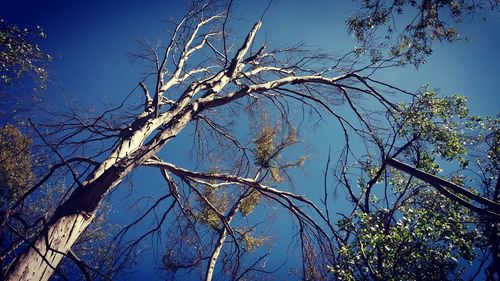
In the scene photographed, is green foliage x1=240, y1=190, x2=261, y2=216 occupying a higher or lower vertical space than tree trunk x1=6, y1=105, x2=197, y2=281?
higher

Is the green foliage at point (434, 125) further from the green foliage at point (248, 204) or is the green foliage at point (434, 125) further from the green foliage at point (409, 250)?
the green foliage at point (248, 204)

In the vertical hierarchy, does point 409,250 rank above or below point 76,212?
above

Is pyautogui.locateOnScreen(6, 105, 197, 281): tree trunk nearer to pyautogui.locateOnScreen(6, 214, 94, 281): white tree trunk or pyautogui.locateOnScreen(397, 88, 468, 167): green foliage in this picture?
pyautogui.locateOnScreen(6, 214, 94, 281): white tree trunk

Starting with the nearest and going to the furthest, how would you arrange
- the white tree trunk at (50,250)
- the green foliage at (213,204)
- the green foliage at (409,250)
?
the white tree trunk at (50,250)
the green foliage at (409,250)
the green foliage at (213,204)

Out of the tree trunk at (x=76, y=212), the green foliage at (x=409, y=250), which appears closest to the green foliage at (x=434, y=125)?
the green foliage at (x=409, y=250)

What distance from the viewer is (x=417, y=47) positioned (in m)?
5.07

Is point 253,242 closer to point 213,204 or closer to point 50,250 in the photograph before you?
point 213,204

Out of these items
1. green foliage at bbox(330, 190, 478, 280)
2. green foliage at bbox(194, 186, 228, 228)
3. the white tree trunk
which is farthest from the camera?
green foliage at bbox(194, 186, 228, 228)

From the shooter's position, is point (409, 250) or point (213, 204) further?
point (213, 204)

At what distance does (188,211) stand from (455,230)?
4.59 meters

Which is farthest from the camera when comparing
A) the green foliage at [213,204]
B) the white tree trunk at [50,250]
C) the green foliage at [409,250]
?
the green foliage at [213,204]

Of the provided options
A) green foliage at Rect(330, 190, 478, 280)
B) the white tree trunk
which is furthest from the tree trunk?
green foliage at Rect(330, 190, 478, 280)

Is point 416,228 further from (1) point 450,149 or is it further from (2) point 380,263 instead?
(1) point 450,149

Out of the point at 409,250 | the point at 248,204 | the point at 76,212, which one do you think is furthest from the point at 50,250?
the point at 248,204
